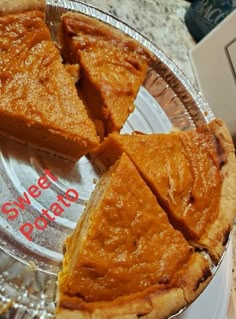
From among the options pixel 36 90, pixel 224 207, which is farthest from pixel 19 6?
pixel 224 207

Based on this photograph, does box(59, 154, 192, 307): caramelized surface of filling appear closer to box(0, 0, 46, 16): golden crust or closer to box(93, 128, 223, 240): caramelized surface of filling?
box(93, 128, 223, 240): caramelized surface of filling

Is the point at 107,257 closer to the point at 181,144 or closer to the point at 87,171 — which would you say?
the point at 87,171

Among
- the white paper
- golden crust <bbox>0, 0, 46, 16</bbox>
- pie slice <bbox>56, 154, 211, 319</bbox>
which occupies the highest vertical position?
golden crust <bbox>0, 0, 46, 16</bbox>

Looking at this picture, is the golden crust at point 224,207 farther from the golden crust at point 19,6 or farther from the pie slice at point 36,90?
the golden crust at point 19,6

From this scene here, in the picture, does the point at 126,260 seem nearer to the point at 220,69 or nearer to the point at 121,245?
the point at 121,245

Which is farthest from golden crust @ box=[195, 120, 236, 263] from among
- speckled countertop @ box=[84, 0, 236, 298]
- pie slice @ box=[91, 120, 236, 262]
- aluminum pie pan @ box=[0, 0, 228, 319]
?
speckled countertop @ box=[84, 0, 236, 298]

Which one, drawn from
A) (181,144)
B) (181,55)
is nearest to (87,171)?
(181,144)
